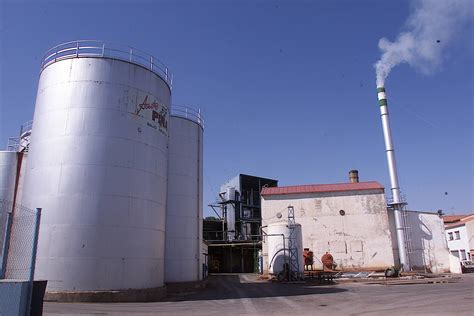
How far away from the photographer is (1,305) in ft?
26.3

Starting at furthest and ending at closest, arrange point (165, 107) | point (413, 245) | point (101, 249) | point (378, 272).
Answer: point (413, 245) < point (378, 272) < point (165, 107) < point (101, 249)

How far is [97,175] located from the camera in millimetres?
15680

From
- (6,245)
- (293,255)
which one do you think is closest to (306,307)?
(6,245)

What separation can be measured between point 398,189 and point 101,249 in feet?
97.4

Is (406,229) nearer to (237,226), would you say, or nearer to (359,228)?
(359,228)

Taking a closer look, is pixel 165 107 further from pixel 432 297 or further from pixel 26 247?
pixel 432 297

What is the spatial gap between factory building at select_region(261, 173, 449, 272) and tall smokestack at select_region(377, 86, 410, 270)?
0.79m

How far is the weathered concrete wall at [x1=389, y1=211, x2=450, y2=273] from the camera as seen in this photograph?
36.6 metres

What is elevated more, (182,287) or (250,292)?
(182,287)

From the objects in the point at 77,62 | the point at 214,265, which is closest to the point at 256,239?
the point at 214,265

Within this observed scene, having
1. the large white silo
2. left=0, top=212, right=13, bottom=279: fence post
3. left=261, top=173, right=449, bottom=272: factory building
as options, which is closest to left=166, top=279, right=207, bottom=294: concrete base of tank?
the large white silo

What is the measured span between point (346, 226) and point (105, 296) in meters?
26.7

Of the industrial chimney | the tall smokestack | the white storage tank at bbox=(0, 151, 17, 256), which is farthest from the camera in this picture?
the industrial chimney

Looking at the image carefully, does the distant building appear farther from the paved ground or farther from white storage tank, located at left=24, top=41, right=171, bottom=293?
white storage tank, located at left=24, top=41, right=171, bottom=293
